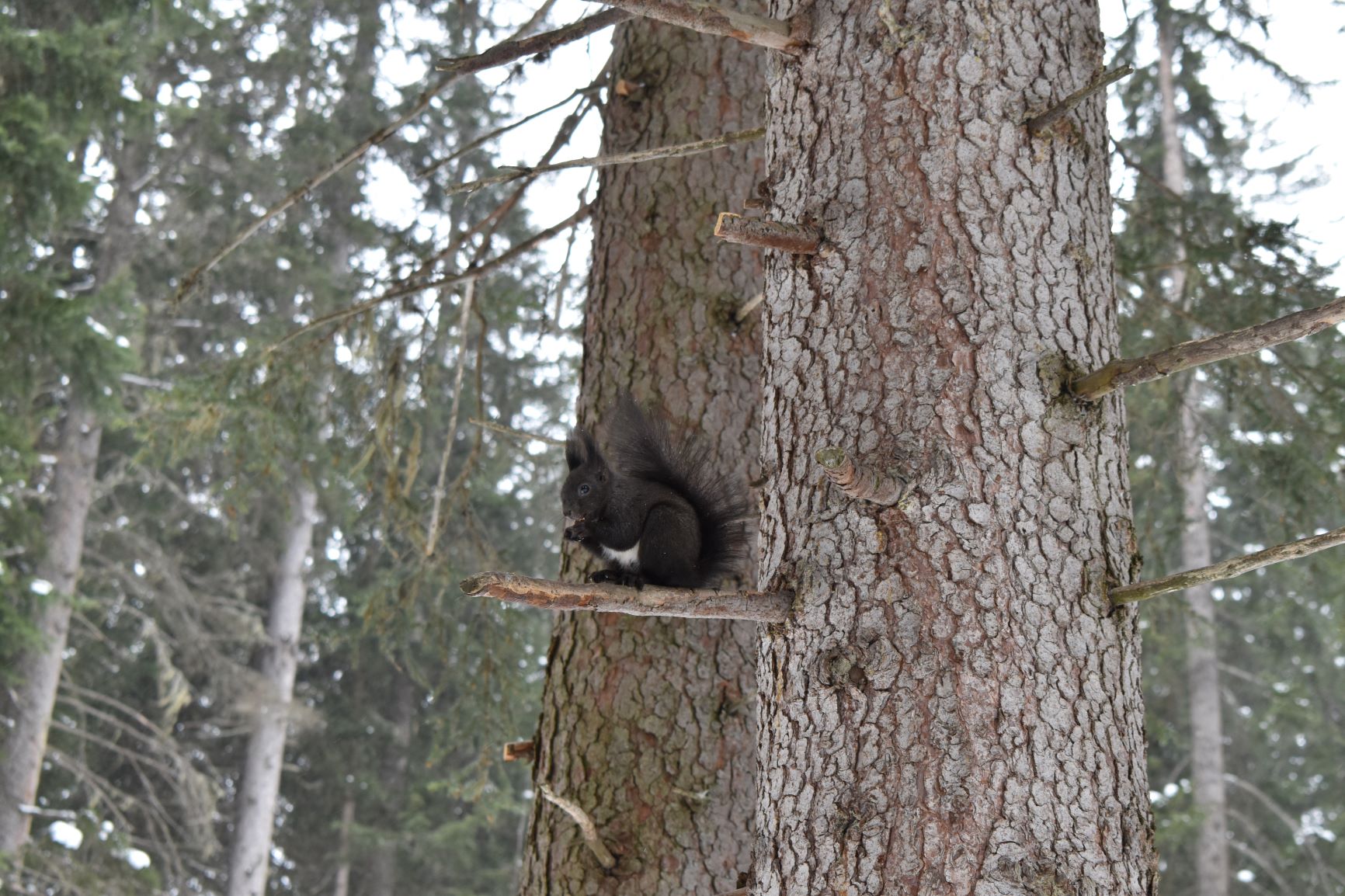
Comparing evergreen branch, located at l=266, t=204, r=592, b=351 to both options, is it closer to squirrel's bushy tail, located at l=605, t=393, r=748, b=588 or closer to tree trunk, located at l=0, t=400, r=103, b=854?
squirrel's bushy tail, located at l=605, t=393, r=748, b=588

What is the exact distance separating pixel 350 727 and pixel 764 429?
16767mm

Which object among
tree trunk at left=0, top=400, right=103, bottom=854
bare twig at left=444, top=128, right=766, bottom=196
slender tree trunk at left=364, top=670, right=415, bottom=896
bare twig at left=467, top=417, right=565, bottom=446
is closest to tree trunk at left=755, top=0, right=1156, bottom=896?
bare twig at left=444, top=128, right=766, bottom=196

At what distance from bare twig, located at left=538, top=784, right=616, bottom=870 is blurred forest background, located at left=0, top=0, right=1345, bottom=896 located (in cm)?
103

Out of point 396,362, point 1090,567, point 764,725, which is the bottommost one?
point 764,725

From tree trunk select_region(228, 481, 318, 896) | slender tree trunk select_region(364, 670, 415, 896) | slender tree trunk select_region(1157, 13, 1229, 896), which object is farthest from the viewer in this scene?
slender tree trunk select_region(364, 670, 415, 896)

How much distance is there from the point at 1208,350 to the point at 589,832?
1.89 meters

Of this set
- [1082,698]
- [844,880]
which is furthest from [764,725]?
[1082,698]

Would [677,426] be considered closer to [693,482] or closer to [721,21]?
[693,482]

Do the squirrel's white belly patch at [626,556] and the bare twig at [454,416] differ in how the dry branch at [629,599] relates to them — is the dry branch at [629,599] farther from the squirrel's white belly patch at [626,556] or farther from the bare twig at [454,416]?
the bare twig at [454,416]

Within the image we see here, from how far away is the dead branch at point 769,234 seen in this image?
1.91 metres

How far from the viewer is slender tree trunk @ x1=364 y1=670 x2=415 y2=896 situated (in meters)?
16.8

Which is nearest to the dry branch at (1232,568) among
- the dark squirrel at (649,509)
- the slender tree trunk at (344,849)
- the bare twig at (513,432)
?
the dark squirrel at (649,509)

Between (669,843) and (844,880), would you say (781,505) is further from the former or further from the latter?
(669,843)

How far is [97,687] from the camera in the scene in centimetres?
1641
